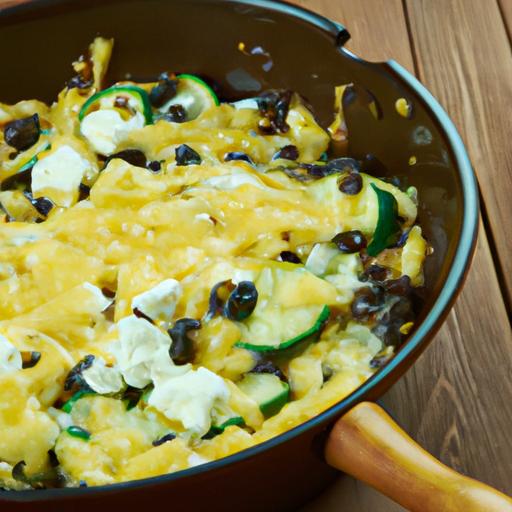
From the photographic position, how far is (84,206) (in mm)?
1660

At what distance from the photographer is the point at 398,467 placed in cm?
103

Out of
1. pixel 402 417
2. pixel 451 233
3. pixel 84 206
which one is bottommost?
pixel 402 417

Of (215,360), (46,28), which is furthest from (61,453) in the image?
(46,28)

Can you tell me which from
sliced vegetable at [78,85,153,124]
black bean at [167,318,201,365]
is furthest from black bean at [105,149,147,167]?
black bean at [167,318,201,365]

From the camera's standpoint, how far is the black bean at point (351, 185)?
5.22 feet

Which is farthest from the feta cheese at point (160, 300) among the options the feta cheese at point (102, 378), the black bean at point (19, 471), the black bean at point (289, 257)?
the black bean at point (19, 471)

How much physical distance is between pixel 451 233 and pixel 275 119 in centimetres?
62

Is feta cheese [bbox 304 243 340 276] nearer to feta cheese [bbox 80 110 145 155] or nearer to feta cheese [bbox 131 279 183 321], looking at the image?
feta cheese [bbox 131 279 183 321]

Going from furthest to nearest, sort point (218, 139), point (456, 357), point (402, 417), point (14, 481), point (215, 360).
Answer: point (218, 139), point (456, 357), point (402, 417), point (215, 360), point (14, 481)

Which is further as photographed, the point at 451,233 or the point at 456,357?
the point at 456,357

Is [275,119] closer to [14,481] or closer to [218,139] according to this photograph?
[218,139]

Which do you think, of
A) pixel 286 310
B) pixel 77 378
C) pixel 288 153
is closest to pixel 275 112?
pixel 288 153

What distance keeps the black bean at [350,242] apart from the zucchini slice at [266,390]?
1.03 feet

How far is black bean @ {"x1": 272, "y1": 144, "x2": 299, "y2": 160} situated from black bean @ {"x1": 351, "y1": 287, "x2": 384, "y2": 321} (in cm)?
43
